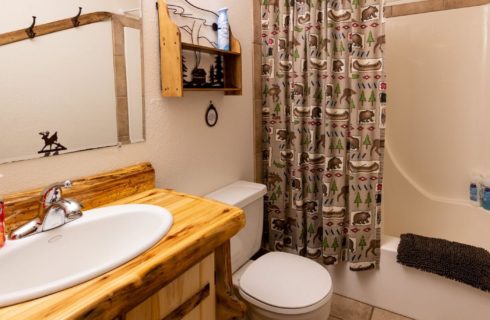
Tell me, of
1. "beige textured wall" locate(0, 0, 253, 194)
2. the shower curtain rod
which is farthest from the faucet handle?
the shower curtain rod

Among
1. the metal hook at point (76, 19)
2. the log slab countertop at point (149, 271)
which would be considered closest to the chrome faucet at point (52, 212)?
the log slab countertop at point (149, 271)

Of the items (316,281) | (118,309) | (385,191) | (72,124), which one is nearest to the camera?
(118,309)

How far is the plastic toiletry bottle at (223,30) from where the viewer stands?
5.15 feet

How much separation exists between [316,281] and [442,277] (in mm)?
695

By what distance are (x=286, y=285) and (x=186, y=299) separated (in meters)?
0.60

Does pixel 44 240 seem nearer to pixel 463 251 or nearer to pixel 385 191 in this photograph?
pixel 463 251

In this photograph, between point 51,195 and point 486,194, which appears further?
point 486,194

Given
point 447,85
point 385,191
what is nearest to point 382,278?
point 385,191

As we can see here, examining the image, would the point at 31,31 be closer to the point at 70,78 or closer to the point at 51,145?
the point at 70,78

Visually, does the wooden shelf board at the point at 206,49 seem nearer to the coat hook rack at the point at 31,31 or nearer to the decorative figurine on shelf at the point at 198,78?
the decorative figurine on shelf at the point at 198,78

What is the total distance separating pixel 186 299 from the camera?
913 millimetres

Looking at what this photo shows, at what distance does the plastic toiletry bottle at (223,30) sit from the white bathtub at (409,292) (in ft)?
4.31

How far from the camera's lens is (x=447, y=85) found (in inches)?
86.1

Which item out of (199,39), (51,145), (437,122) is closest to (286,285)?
(51,145)
